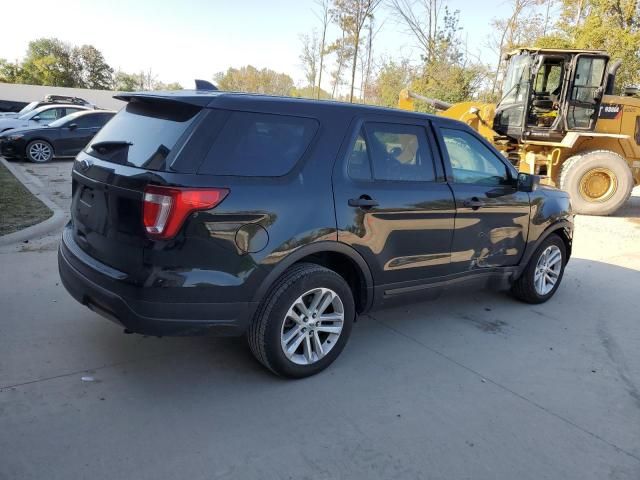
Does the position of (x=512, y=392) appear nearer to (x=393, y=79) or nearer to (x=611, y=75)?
(x=611, y=75)

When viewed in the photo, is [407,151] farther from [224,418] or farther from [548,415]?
[224,418]

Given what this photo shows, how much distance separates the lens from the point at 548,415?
3160 millimetres

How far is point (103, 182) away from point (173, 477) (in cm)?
170

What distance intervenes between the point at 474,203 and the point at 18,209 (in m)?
6.32

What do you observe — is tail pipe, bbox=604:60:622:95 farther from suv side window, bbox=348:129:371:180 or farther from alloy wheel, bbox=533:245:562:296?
suv side window, bbox=348:129:371:180

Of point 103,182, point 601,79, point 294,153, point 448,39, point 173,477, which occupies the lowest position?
point 173,477

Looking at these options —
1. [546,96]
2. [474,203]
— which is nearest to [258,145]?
[474,203]

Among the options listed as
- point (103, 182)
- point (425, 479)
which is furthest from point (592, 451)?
point (103, 182)

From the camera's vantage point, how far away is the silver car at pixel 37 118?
14875 mm

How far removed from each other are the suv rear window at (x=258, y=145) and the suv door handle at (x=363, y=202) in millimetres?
471

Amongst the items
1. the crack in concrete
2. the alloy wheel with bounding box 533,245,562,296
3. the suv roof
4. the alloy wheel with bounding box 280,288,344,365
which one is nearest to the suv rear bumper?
the alloy wheel with bounding box 280,288,344,365

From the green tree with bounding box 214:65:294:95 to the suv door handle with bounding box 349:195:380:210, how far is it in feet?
140

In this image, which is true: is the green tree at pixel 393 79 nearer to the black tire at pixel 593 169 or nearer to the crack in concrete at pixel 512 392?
the black tire at pixel 593 169

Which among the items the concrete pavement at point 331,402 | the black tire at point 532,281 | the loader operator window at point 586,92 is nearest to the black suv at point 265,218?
the concrete pavement at point 331,402
